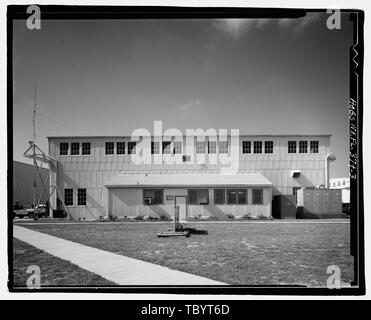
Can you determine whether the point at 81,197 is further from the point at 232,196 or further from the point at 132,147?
the point at 232,196

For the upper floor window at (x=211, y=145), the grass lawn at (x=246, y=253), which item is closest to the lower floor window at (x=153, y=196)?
the upper floor window at (x=211, y=145)

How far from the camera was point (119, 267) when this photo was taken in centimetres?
880

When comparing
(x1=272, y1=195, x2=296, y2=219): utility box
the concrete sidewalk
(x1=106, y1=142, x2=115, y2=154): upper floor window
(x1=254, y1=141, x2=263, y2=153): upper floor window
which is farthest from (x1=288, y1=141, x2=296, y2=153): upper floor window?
the concrete sidewalk

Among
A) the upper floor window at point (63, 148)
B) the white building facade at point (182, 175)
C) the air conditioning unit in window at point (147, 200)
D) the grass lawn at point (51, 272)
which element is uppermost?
the upper floor window at point (63, 148)

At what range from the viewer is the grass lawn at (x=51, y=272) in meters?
7.62

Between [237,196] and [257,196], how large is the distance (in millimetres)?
1467

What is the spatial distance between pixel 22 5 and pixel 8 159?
9.79ft

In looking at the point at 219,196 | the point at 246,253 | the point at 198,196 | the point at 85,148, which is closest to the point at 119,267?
the point at 246,253

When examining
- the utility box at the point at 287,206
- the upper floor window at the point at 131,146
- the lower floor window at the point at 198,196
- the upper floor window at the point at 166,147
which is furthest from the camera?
the upper floor window at the point at 131,146

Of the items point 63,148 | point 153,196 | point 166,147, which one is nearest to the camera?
point 153,196

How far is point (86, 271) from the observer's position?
8.44 metres

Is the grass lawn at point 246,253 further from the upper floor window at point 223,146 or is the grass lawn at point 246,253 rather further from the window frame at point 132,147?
the window frame at point 132,147

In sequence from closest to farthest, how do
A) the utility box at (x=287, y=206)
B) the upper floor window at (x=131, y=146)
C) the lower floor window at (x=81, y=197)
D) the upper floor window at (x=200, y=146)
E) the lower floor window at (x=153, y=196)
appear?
the lower floor window at (x=153, y=196) < the utility box at (x=287, y=206) < the upper floor window at (x=200, y=146) < the lower floor window at (x=81, y=197) < the upper floor window at (x=131, y=146)
